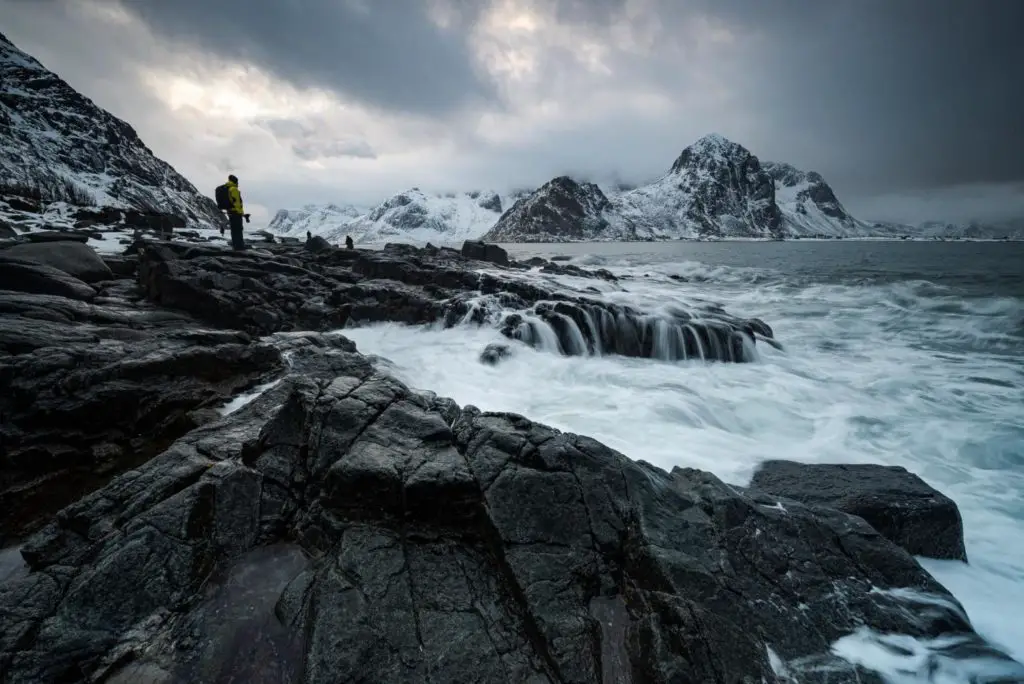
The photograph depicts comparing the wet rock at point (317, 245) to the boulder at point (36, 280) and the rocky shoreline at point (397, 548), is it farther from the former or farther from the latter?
the rocky shoreline at point (397, 548)

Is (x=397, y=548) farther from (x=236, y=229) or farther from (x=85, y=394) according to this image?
(x=236, y=229)

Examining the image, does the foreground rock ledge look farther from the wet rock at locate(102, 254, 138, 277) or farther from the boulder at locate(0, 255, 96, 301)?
the wet rock at locate(102, 254, 138, 277)

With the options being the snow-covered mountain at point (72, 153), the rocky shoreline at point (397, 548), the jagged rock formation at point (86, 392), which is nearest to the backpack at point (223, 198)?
the jagged rock formation at point (86, 392)

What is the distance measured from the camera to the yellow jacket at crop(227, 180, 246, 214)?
17062mm

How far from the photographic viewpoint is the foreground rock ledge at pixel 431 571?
3262 millimetres

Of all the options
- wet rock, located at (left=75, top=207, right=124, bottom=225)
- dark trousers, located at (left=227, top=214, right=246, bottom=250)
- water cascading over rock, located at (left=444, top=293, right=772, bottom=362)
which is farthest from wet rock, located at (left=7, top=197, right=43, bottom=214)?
water cascading over rock, located at (left=444, top=293, right=772, bottom=362)

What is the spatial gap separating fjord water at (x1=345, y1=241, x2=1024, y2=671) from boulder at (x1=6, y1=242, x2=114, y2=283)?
25.5ft

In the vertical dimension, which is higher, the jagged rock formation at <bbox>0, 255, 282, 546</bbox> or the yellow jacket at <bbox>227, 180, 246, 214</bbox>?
the yellow jacket at <bbox>227, 180, 246, 214</bbox>

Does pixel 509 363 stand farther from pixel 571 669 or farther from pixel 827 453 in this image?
pixel 571 669

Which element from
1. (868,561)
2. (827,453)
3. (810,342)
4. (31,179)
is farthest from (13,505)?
(31,179)

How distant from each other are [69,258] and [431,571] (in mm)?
16208

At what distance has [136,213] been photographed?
136 feet

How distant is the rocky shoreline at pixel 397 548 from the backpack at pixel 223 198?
39.5 ft

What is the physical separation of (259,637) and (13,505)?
4.03 metres
